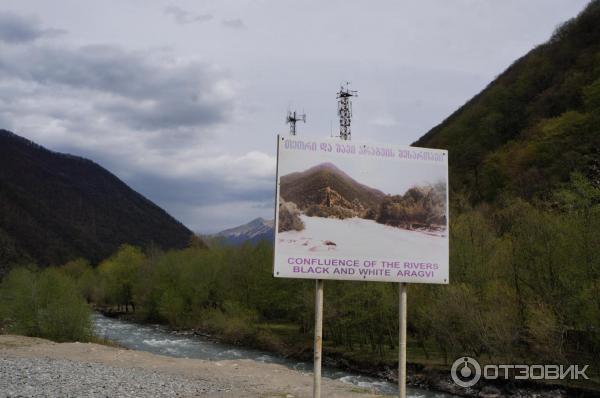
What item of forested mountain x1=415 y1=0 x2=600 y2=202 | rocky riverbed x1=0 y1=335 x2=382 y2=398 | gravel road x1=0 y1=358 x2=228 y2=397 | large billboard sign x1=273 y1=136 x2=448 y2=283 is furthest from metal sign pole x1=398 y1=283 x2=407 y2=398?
forested mountain x1=415 y1=0 x2=600 y2=202

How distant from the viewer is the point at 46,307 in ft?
147

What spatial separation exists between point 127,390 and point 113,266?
307 feet

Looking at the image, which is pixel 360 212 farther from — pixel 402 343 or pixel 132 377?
pixel 132 377

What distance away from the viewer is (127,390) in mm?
16172

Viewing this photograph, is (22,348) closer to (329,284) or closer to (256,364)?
(256,364)

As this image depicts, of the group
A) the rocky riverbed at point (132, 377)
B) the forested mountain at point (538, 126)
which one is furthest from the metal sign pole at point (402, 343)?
the forested mountain at point (538, 126)

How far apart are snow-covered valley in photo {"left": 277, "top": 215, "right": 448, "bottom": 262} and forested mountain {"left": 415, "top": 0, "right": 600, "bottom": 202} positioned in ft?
175

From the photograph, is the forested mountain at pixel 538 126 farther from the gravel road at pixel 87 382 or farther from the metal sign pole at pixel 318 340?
the metal sign pole at pixel 318 340

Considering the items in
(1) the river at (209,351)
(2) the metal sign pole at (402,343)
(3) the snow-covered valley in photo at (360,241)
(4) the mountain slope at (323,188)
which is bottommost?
(1) the river at (209,351)

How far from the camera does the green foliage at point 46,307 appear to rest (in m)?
41.5

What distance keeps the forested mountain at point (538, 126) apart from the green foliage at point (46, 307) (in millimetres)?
49776

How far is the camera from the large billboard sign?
10875 millimetres

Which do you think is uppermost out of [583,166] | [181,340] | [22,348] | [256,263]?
[583,166]

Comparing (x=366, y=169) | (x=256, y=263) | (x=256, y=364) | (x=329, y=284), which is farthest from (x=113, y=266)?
(x=366, y=169)
